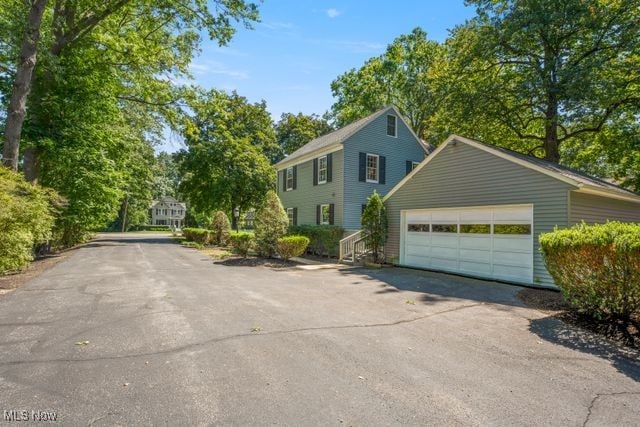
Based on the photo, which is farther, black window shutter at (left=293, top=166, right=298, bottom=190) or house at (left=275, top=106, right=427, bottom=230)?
black window shutter at (left=293, top=166, right=298, bottom=190)

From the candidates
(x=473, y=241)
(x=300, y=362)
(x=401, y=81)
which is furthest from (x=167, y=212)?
(x=300, y=362)

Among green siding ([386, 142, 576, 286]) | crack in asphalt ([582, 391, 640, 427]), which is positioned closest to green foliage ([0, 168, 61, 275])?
crack in asphalt ([582, 391, 640, 427])

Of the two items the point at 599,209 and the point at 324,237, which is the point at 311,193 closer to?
the point at 324,237

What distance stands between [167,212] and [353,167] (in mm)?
66695

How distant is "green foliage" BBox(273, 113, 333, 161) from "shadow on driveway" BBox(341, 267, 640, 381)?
101 feet

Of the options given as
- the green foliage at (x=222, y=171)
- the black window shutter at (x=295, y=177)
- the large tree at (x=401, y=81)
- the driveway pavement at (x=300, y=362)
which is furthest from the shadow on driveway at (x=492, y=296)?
the large tree at (x=401, y=81)

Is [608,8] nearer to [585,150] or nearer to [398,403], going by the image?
[585,150]

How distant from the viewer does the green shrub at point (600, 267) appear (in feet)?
17.6

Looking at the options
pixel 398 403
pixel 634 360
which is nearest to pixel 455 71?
pixel 634 360

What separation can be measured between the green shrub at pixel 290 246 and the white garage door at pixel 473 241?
4.53m

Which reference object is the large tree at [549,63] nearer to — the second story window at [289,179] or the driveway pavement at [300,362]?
the second story window at [289,179]

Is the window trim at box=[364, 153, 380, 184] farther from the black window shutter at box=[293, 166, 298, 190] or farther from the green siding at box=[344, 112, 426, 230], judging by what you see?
the black window shutter at box=[293, 166, 298, 190]

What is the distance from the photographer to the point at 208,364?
3.96 metres

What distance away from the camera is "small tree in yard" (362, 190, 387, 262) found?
46.4 ft
